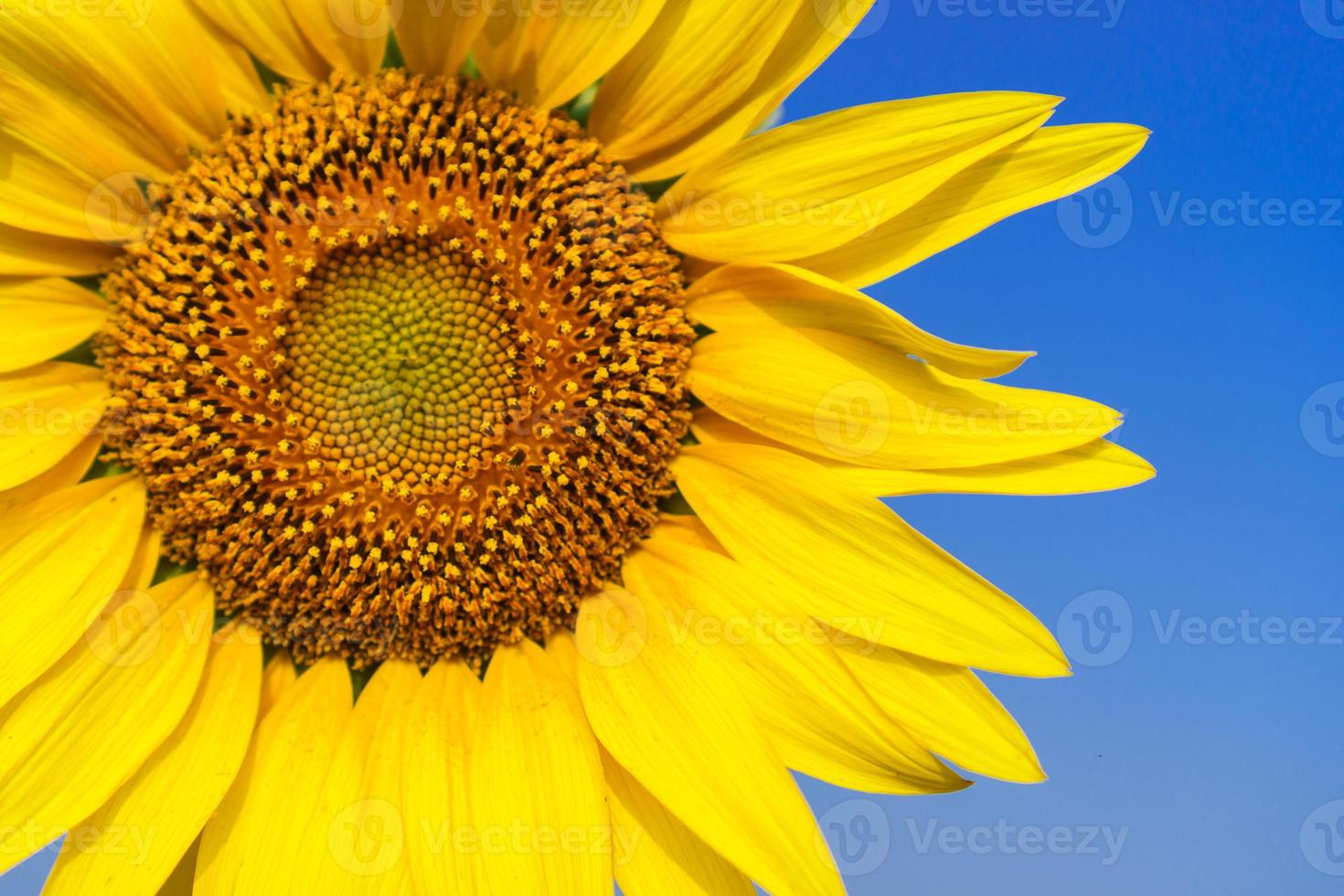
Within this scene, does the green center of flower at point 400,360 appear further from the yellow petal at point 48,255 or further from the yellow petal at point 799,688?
the yellow petal at point 799,688

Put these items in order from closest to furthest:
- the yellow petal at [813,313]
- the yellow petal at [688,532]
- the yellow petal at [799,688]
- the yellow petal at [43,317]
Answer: the yellow petal at [813,313]
the yellow petal at [799,688]
the yellow petal at [43,317]
the yellow petal at [688,532]

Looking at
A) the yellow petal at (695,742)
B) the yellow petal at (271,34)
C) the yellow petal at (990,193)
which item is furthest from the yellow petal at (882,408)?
the yellow petal at (271,34)

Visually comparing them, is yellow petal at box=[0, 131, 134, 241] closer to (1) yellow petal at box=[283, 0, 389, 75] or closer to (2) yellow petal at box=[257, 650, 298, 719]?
(1) yellow petal at box=[283, 0, 389, 75]

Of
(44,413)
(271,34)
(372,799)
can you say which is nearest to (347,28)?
(271,34)

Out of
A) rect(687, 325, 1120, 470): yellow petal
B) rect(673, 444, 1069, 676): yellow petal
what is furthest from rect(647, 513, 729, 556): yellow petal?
rect(687, 325, 1120, 470): yellow petal

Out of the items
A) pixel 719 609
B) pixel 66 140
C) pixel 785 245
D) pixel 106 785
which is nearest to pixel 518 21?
pixel 785 245

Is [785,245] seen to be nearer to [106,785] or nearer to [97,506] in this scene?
[97,506]
